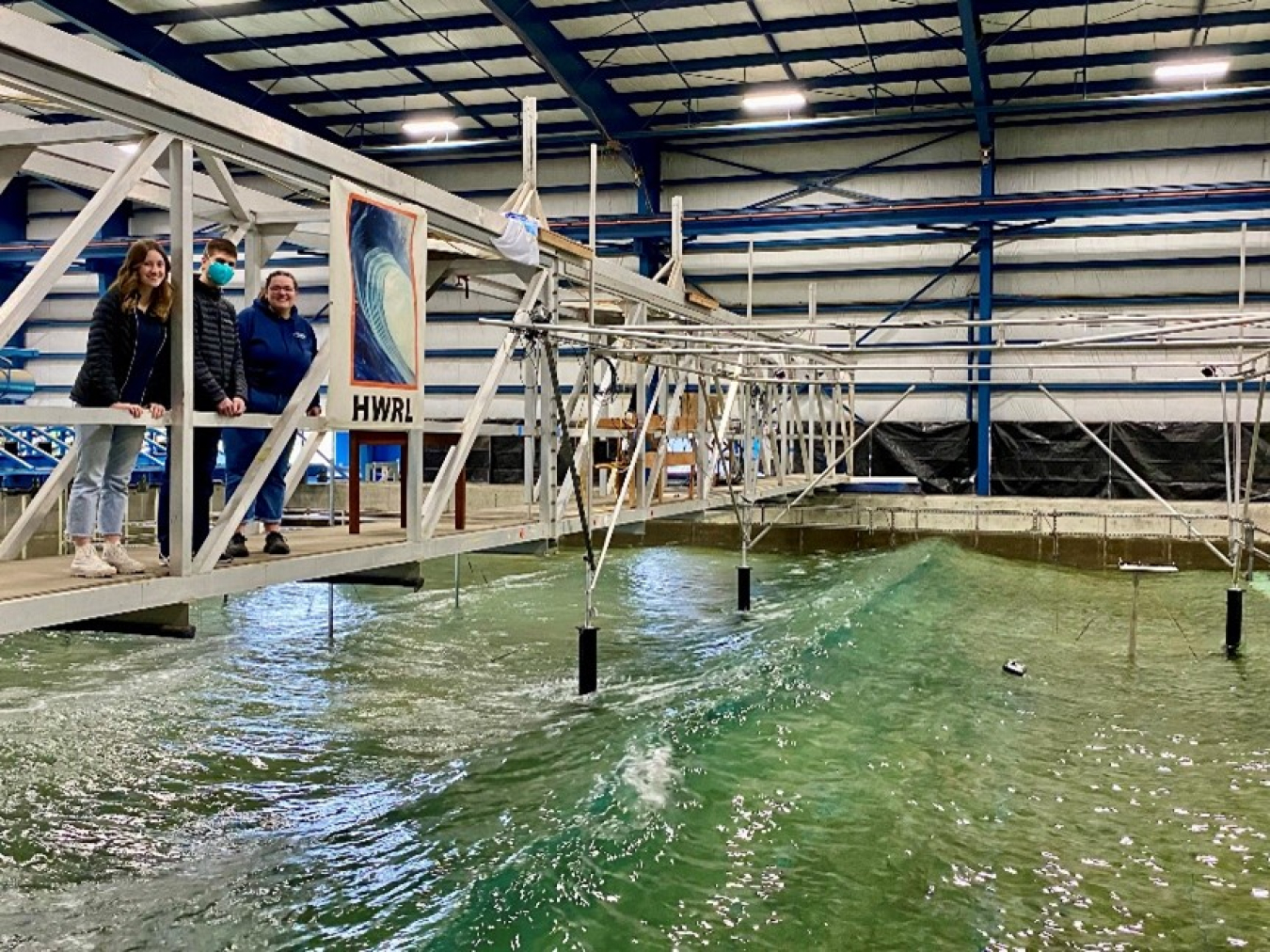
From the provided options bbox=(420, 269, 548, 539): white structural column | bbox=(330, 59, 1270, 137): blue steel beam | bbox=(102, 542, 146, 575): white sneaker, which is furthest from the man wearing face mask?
bbox=(330, 59, 1270, 137): blue steel beam

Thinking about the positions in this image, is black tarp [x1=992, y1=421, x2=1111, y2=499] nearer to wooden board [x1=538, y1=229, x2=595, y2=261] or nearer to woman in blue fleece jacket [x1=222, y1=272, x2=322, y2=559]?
wooden board [x1=538, y1=229, x2=595, y2=261]

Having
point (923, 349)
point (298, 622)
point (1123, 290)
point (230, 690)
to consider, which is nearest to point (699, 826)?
point (923, 349)

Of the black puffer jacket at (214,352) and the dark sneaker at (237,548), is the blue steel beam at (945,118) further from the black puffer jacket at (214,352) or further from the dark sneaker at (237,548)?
the dark sneaker at (237,548)

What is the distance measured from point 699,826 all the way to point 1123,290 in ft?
60.0

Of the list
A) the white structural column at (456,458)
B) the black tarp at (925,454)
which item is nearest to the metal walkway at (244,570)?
the white structural column at (456,458)

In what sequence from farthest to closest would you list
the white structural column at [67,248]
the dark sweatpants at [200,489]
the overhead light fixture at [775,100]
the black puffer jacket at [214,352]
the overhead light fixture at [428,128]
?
the overhead light fixture at [428,128], the overhead light fixture at [775,100], the dark sweatpants at [200,489], the black puffer jacket at [214,352], the white structural column at [67,248]

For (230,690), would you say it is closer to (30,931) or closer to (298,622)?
(298,622)

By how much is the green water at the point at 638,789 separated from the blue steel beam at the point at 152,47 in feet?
32.9

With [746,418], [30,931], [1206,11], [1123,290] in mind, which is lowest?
[30,931]

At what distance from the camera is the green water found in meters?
4.91

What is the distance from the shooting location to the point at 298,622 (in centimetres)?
1230

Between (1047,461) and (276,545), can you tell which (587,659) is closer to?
(276,545)

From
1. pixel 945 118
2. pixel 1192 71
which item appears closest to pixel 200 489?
pixel 945 118

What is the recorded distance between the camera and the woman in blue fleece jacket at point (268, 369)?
6.14m
